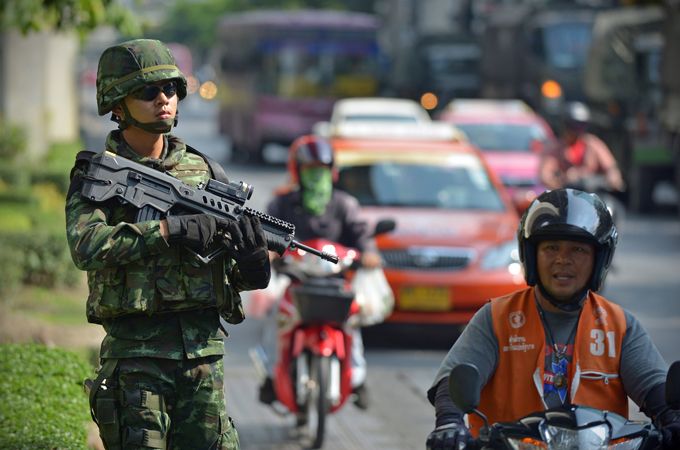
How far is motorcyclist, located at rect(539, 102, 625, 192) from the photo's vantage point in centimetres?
1491

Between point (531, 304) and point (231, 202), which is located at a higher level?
point (231, 202)

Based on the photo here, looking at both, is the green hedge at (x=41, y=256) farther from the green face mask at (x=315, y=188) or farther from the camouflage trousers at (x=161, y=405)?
the camouflage trousers at (x=161, y=405)

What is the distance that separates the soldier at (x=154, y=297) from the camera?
495 centimetres

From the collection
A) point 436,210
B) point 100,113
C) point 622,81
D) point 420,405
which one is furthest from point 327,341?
point 622,81

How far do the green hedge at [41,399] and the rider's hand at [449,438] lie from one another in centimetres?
184

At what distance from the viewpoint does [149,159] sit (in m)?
5.07

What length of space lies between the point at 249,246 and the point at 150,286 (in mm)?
347


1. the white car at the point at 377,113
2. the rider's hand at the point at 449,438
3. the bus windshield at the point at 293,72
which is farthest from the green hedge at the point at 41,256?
the bus windshield at the point at 293,72

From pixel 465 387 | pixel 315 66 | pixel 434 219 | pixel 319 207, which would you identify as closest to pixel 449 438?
pixel 465 387

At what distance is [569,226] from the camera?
4691 millimetres

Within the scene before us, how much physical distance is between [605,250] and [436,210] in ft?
29.0

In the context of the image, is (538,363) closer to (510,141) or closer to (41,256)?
(41,256)

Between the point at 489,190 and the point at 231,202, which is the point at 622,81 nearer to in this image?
the point at 489,190

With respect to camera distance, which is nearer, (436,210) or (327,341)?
(327,341)
